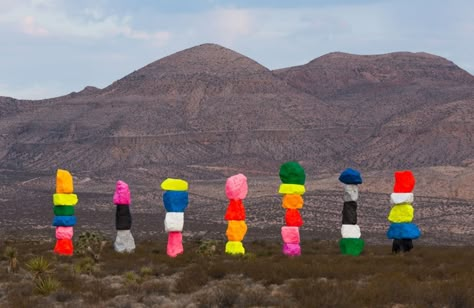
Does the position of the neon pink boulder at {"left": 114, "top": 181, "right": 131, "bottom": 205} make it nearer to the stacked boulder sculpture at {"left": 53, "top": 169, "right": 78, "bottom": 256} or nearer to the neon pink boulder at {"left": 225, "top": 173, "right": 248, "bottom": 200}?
the stacked boulder sculpture at {"left": 53, "top": 169, "right": 78, "bottom": 256}

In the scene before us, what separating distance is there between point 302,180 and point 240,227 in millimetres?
2398

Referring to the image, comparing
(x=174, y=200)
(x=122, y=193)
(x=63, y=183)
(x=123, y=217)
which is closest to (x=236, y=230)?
(x=174, y=200)

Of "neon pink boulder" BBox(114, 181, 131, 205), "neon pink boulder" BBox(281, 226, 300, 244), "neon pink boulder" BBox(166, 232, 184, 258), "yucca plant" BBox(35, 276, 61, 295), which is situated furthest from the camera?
"neon pink boulder" BBox(114, 181, 131, 205)

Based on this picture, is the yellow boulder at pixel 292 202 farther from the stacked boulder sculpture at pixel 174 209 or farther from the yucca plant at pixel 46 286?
the yucca plant at pixel 46 286

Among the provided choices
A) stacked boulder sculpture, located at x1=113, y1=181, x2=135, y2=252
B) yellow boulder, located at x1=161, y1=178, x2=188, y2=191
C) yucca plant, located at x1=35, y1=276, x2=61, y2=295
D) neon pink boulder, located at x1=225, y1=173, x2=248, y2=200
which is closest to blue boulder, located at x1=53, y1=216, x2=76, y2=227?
stacked boulder sculpture, located at x1=113, y1=181, x2=135, y2=252

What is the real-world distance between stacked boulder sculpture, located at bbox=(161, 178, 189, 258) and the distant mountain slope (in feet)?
207

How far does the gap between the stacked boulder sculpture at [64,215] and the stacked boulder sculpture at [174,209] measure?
372 cm

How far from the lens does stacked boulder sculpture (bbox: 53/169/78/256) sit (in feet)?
87.3

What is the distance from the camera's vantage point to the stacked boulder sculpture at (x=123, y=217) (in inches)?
1016

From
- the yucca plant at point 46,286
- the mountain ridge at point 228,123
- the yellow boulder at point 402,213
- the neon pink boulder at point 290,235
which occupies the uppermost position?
the mountain ridge at point 228,123

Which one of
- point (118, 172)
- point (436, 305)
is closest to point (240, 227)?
point (436, 305)

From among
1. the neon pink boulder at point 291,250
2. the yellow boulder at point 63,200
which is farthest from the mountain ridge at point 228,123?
the neon pink boulder at point 291,250

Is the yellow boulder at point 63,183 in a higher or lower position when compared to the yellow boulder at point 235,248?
higher

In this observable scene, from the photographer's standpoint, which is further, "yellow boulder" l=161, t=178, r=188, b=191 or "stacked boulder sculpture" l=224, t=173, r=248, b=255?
"yellow boulder" l=161, t=178, r=188, b=191
